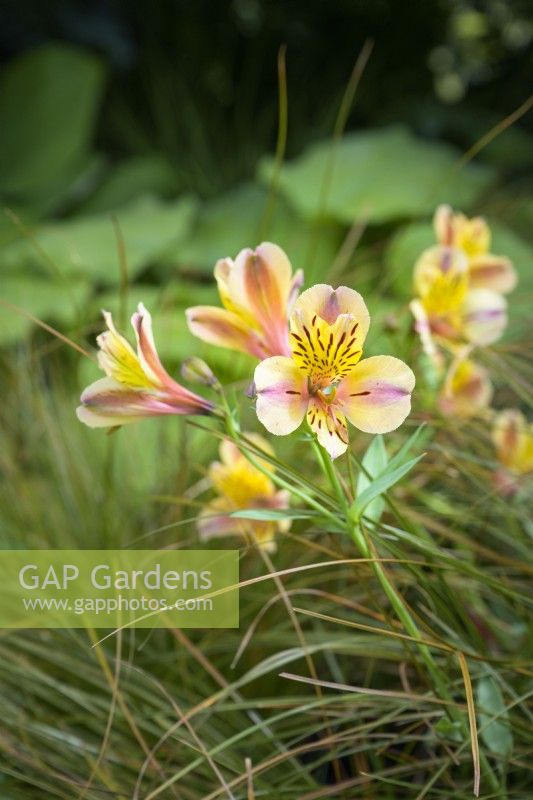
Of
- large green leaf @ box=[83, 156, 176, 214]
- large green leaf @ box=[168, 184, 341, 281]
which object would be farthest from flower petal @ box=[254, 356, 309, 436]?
large green leaf @ box=[83, 156, 176, 214]

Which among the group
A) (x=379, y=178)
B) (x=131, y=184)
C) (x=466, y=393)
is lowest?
(x=466, y=393)

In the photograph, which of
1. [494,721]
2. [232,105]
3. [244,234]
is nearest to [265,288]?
[494,721]

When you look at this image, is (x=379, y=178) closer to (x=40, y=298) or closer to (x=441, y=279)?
(x=40, y=298)

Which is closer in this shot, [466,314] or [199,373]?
[199,373]

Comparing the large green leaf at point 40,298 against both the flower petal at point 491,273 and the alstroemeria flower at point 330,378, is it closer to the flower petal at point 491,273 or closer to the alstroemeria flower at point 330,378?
the flower petal at point 491,273

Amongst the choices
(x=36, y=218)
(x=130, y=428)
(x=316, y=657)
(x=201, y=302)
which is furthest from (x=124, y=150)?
(x=316, y=657)

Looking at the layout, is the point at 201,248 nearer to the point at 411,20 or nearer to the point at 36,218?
the point at 36,218
